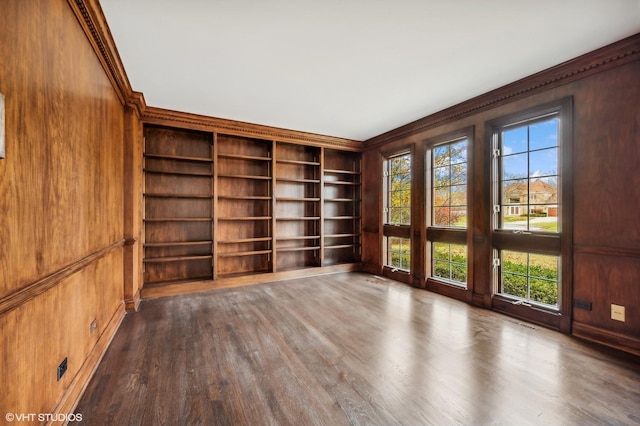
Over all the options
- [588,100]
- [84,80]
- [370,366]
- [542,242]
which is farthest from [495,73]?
[84,80]

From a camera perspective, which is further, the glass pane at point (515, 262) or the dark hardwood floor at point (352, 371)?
the glass pane at point (515, 262)

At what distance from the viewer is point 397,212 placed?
4816mm

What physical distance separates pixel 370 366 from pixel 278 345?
850mm

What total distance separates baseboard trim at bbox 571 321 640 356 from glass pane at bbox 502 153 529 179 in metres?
1.63

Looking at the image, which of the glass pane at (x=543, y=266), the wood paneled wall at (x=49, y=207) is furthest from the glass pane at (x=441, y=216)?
the wood paneled wall at (x=49, y=207)

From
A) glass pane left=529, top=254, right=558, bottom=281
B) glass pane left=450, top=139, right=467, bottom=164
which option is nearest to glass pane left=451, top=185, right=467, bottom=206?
glass pane left=450, top=139, right=467, bottom=164

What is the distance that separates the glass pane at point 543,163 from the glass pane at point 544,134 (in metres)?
0.07

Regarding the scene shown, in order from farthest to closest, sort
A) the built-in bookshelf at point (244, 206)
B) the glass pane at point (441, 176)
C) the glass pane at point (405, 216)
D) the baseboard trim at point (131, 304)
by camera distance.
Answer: the glass pane at point (405, 216)
the built-in bookshelf at point (244, 206)
the glass pane at point (441, 176)
the baseboard trim at point (131, 304)

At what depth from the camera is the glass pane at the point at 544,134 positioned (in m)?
2.77

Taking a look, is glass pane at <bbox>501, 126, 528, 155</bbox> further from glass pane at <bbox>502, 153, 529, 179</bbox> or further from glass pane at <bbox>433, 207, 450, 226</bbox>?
glass pane at <bbox>433, 207, 450, 226</bbox>

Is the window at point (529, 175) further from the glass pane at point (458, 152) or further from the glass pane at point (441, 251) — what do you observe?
the glass pane at point (441, 251)

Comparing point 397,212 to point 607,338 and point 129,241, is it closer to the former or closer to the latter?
point 607,338

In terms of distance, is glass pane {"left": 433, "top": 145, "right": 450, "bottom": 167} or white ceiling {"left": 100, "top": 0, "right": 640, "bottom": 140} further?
glass pane {"left": 433, "top": 145, "right": 450, "bottom": 167}

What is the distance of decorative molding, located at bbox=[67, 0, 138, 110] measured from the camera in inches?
67.6
